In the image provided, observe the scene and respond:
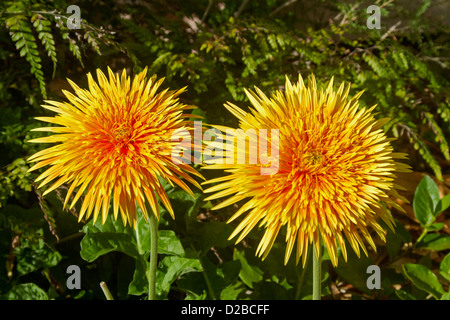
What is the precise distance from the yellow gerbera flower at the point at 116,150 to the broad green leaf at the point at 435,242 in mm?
1182

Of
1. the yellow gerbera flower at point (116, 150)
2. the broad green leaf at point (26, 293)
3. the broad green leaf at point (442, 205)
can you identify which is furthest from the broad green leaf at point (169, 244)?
the broad green leaf at point (442, 205)

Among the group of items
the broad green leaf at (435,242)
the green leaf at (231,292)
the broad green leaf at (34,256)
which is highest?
the broad green leaf at (435,242)

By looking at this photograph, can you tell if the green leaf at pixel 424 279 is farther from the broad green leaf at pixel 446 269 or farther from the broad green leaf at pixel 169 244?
the broad green leaf at pixel 169 244

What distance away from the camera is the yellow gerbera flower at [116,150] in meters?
1.23

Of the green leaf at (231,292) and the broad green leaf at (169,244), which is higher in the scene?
the broad green leaf at (169,244)

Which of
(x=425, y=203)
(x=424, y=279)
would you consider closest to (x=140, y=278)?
(x=424, y=279)

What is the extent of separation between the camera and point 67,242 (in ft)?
6.23

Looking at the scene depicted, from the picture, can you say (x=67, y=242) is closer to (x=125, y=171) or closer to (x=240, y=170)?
(x=125, y=171)

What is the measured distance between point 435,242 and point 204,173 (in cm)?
99

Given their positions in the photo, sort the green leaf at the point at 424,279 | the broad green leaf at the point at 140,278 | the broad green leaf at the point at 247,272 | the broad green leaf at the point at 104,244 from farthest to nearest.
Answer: the broad green leaf at the point at 247,272 → the green leaf at the point at 424,279 → the broad green leaf at the point at 140,278 → the broad green leaf at the point at 104,244

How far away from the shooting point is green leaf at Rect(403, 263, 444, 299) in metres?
1.66

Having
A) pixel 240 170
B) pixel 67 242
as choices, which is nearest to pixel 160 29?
pixel 67 242

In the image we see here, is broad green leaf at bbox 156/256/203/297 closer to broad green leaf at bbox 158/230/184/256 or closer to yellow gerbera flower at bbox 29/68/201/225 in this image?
broad green leaf at bbox 158/230/184/256
